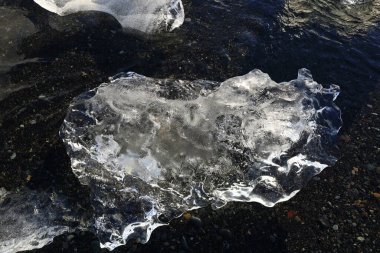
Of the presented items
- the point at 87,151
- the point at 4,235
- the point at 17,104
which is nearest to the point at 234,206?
the point at 87,151

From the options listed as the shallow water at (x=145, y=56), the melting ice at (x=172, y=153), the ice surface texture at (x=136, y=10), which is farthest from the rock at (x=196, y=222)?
the ice surface texture at (x=136, y=10)

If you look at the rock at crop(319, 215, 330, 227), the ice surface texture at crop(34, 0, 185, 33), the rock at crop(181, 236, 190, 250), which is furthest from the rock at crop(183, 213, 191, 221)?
the ice surface texture at crop(34, 0, 185, 33)

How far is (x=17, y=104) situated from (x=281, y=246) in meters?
3.64

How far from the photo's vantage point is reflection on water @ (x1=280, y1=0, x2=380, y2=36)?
7.02 metres

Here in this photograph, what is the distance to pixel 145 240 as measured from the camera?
147 inches

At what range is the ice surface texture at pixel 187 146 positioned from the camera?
4090 mm

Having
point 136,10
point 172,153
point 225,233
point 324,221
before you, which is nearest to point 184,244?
point 225,233

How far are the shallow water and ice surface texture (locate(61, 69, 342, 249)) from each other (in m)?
0.35

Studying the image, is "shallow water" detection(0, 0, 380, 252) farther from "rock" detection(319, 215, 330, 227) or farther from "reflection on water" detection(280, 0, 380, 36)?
"rock" detection(319, 215, 330, 227)

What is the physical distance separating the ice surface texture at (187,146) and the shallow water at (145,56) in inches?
13.9

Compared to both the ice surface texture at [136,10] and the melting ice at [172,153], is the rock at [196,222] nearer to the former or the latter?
the melting ice at [172,153]

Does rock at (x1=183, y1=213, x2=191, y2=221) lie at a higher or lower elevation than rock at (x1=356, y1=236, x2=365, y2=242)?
lower

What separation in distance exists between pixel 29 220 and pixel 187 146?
1.85 metres

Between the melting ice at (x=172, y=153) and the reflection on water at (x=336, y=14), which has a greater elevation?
the reflection on water at (x=336, y=14)
